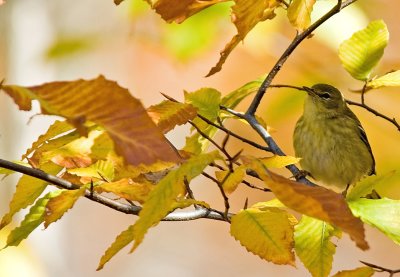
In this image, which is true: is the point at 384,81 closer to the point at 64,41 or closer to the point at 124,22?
the point at 64,41

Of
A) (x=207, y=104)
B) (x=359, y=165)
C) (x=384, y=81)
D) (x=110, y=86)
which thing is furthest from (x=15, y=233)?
(x=359, y=165)

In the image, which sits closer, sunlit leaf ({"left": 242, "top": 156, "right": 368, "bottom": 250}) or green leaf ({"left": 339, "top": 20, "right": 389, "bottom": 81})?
sunlit leaf ({"left": 242, "top": 156, "right": 368, "bottom": 250})

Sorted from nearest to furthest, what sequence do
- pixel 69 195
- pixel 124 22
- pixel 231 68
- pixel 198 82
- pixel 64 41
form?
pixel 69 195, pixel 64 41, pixel 124 22, pixel 231 68, pixel 198 82

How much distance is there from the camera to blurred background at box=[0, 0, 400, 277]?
293 centimetres

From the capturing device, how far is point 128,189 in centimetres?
108

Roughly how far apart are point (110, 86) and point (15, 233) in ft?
1.63

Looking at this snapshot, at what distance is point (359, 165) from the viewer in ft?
8.83

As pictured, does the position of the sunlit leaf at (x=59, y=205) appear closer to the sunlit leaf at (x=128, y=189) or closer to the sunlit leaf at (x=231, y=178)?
the sunlit leaf at (x=128, y=189)

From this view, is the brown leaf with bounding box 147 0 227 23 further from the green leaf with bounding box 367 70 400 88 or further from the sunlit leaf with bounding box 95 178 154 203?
the green leaf with bounding box 367 70 400 88

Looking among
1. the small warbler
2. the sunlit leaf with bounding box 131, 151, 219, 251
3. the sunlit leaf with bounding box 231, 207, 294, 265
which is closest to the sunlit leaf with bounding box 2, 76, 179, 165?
the sunlit leaf with bounding box 131, 151, 219, 251

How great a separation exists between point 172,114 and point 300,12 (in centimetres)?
23

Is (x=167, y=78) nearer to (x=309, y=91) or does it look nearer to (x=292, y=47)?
(x=309, y=91)

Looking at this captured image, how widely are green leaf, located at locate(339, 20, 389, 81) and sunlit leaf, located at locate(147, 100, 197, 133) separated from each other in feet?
1.28

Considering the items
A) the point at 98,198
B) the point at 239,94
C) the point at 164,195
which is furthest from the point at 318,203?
the point at 239,94
